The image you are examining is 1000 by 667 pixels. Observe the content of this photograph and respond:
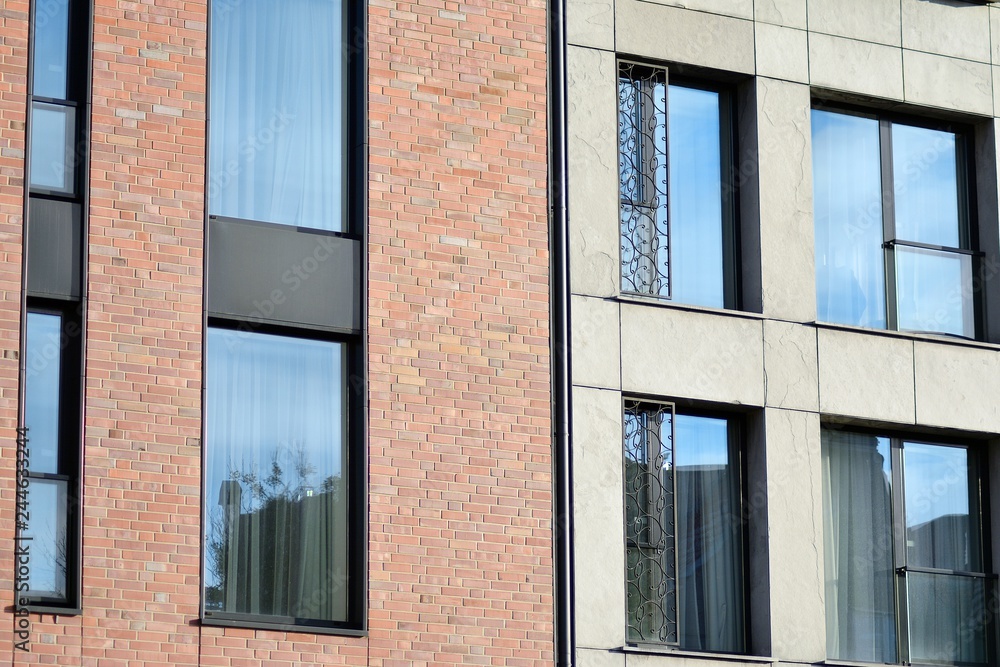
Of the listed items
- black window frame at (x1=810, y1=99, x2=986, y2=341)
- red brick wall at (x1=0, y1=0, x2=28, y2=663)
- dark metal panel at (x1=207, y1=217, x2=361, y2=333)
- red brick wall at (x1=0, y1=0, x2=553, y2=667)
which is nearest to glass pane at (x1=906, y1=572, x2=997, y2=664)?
black window frame at (x1=810, y1=99, x2=986, y2=341)

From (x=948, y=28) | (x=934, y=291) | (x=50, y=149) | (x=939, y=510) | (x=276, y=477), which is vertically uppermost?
(x=948, y=28)

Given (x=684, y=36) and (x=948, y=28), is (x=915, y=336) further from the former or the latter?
(x=684, y=36)

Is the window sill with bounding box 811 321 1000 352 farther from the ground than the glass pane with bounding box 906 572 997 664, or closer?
farther from the ground

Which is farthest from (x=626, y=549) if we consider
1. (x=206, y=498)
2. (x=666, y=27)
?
(x=666, y=27)

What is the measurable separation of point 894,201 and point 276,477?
763cm

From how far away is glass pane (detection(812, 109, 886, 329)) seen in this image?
17656mm

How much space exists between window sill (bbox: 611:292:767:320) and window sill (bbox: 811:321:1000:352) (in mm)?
773

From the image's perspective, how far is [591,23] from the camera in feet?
54.2

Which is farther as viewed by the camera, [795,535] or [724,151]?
[724,151]

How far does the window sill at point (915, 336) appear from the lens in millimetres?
16844

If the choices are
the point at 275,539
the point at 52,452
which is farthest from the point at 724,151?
the point at 52,452

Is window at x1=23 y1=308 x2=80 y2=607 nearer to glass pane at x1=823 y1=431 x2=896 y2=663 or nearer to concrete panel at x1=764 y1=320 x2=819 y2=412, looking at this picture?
concrete panel at x1=764 y1=320 x2=819 y2=412

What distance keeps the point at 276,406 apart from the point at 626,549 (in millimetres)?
3595

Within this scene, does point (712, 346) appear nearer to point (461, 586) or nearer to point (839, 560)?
point (839, 560)
